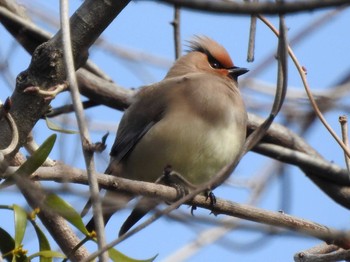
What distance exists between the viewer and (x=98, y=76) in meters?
4.18

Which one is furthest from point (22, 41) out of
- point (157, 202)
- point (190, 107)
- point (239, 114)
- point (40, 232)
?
point (157, 202)

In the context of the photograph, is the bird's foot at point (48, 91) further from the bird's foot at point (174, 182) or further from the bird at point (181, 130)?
the bird at point (181, 130)

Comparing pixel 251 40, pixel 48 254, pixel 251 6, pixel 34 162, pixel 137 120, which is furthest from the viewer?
pixel 137 120

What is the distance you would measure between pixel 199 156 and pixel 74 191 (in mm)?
2114

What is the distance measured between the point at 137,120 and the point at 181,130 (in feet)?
1.14

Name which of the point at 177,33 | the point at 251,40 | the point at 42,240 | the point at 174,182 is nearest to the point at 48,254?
the point at 42,240

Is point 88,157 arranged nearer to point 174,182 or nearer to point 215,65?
point 174,182

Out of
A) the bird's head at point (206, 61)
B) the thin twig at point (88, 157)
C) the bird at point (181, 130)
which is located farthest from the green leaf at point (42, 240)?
the bird's head at point (206, 61)

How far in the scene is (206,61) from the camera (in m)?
4.75

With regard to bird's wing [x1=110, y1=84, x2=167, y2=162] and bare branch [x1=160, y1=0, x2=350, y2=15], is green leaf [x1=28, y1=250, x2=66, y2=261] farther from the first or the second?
bird's wing [x1=110, y1=84, x2=167, y2=162]

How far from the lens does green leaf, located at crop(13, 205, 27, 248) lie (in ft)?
8.02

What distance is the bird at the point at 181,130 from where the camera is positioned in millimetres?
3799

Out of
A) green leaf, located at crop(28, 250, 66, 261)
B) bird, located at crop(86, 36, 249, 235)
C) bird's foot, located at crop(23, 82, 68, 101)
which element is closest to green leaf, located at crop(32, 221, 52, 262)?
green leaf, located at crop(28, 250, 66, 261)

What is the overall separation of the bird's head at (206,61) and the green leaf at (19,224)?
219 centimetres
